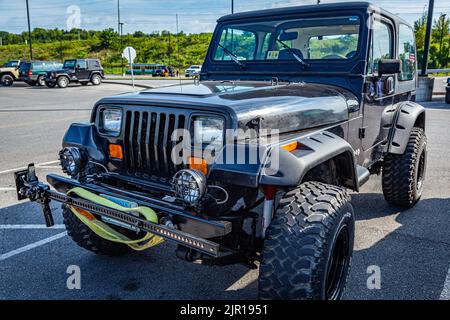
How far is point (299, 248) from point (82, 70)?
27.3 m

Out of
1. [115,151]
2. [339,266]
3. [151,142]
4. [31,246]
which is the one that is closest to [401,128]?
[339,266]

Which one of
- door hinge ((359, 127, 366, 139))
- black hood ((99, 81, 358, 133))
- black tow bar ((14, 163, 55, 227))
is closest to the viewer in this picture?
black hood ((99, 81, 358, 133))

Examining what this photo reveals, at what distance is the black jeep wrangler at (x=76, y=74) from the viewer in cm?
2567

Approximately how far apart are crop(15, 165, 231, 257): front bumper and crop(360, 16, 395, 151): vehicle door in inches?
77.4

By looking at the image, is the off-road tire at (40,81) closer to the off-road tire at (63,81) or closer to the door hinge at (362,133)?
the off-road tire at (63,81)

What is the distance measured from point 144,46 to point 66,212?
6565cm

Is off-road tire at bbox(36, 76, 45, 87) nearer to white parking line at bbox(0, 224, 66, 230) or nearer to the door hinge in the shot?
white parking line at bbox(0, 224, 66, 230)

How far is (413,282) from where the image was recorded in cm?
302

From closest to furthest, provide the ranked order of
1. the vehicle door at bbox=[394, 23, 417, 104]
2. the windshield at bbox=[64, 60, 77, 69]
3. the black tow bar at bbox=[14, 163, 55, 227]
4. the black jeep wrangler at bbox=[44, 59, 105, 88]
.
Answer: the black tow bar at bbox=[14, 163, 55, 227] < the vehicle door at bbox=[394, 23, 417, 104] < the black jeep wrangler at bbox=[44, 59, 105, 88] < the windshield at bbox=[64, 60, 77, 69]

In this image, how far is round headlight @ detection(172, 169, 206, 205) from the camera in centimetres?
221

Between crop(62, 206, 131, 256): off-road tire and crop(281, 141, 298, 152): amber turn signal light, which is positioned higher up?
crop(281, 141, 298, 152): amber turn signal light

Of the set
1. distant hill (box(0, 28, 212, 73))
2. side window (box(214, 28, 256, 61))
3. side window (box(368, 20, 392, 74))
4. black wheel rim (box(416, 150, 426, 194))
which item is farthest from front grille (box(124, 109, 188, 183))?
distant hill (box(0, 28, 212, 73))
